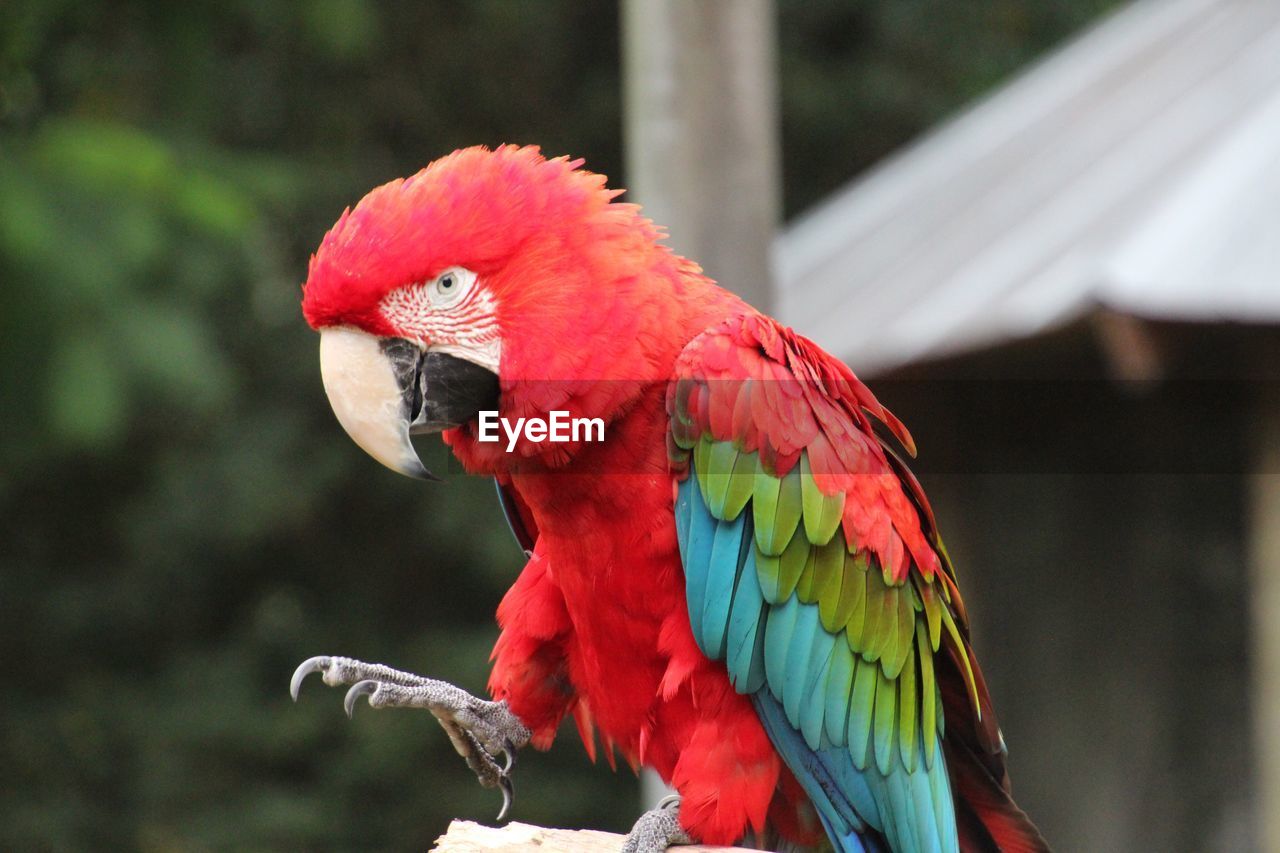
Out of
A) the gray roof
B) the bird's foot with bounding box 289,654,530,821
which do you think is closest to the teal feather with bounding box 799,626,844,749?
the bird's foot with bounding box 289,654,530,821

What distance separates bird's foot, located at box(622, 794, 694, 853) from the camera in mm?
1830

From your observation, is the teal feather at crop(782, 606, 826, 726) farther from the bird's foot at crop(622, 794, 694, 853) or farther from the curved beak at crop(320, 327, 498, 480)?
the curved beak at crop(320, 327, 498, 480)

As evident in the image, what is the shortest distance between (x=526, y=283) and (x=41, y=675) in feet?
15.7

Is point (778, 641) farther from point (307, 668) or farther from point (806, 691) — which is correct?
point (307, 668)

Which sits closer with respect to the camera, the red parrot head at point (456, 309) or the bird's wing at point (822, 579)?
the red parrot head at point (456, 309)

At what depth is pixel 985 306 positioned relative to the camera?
145 inches

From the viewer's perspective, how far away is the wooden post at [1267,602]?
3.64 metres

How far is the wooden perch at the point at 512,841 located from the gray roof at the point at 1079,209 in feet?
6.51

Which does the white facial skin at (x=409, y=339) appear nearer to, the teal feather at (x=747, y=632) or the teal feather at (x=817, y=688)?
the teal feather at (x=747, y=632)

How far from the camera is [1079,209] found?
13.7 ft

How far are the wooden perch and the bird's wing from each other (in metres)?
0.26

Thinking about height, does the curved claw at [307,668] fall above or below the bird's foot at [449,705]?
above

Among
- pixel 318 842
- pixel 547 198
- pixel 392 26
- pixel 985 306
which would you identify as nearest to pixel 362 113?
pixel 392 26

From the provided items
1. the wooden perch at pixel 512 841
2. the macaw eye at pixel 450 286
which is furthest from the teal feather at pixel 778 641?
the macaw eye at pixel 450 286
